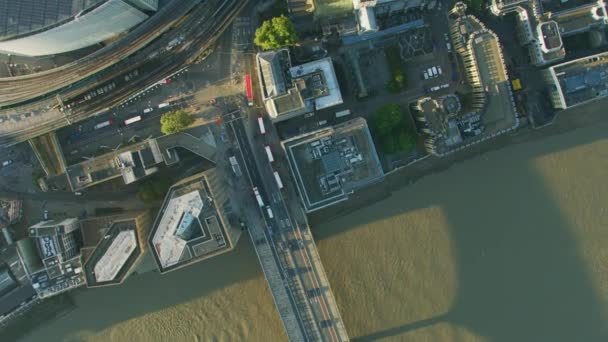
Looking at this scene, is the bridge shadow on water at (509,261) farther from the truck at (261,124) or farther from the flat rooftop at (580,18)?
the flat rooftop at (580,18)

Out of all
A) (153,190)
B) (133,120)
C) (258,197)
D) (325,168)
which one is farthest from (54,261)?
(325,168)

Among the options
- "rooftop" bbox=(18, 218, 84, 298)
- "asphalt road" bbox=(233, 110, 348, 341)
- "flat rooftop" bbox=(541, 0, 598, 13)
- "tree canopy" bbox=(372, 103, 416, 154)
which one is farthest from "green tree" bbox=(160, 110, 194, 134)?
"flat rooftop" bbox=(541, 0, 598, 13)

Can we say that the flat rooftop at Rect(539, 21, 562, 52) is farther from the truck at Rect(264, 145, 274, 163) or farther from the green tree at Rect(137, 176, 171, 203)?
the green tree at Rect(137, 176, 171, 203)

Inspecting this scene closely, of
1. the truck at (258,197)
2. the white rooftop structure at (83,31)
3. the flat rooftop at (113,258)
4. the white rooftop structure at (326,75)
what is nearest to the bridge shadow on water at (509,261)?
the truck at (258,197)

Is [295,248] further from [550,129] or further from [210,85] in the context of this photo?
[550,129]

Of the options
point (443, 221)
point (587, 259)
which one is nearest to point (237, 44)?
point (443, 221)

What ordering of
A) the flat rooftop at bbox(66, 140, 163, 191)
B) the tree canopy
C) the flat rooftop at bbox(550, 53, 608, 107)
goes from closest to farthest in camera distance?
the flat rooftop at bbox(66, 140, 163, 191)
the tree canopy
the flat rooftop at bbox(550, 53, 608, 107)
